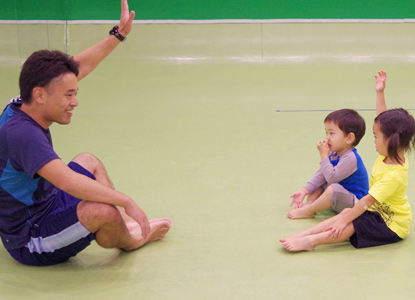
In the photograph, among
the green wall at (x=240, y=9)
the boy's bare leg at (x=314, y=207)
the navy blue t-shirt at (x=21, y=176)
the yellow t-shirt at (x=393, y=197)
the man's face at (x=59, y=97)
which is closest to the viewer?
the navy blue t-shirt at (x=21, y=176)

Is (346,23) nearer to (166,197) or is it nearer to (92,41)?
(92,41)

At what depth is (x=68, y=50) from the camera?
6.02 metres

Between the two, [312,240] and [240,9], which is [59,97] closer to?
[312,240]

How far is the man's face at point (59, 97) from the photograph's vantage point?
243 centimetres

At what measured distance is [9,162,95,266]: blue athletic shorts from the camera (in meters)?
2.44

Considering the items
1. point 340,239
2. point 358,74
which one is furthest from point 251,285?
point 358,74

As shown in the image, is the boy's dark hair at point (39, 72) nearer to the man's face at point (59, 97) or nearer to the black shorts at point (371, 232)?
the man's face at point (59, 97)

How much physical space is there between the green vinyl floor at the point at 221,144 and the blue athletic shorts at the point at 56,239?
59 millimetres

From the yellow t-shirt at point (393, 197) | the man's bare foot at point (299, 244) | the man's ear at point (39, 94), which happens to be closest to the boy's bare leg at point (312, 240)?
the man's bare foot at point (299, 244)

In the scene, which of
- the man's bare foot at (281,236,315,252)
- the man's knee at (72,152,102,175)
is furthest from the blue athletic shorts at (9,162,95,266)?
the man's bare foot at (281,236,315,252)

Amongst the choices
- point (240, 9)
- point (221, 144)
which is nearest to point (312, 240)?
point (221, 144)

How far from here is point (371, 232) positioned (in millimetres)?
2703

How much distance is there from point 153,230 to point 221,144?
1413 millimetres

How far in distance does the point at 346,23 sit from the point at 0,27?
334cm
